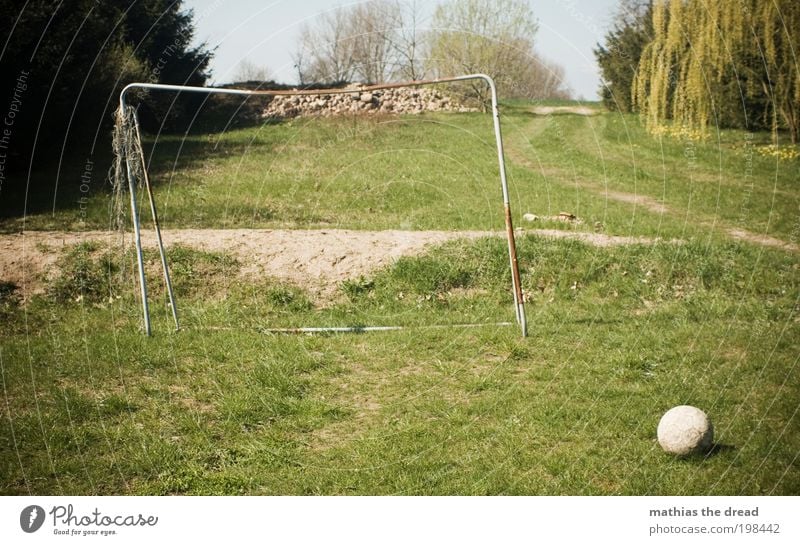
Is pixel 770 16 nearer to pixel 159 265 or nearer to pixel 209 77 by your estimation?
→ pixel 159 265

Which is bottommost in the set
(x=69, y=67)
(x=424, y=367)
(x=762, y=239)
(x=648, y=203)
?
(x=424, y=367)

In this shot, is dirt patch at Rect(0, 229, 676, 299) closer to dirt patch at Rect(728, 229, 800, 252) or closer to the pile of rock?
dirt patch at Rect(728, 229, 800, 252)

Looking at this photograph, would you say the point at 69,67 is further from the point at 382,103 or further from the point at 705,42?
the point at 705,42

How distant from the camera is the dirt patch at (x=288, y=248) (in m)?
10.1

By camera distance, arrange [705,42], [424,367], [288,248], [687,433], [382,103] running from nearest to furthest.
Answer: [687,433] → [424,367] → [288,248] → [705,42] → [382,103]

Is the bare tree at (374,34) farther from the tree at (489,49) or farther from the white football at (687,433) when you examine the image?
the white football at (687,433)

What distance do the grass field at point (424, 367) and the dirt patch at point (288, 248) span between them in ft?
0.91

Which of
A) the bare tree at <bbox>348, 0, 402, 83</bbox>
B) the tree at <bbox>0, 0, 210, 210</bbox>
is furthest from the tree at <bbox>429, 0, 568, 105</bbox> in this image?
the tree at <bbox>0, 0, 210, 210</bbox>

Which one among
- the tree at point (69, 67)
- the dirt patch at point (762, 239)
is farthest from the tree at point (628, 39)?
the tree at point (69, 67)

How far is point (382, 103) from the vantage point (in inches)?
923

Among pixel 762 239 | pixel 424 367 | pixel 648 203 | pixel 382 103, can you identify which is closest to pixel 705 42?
pixel 762 239

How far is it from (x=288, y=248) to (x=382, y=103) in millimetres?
13867

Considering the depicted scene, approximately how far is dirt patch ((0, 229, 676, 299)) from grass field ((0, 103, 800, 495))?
276 mm

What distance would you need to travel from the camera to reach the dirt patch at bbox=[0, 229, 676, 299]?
10117mm
